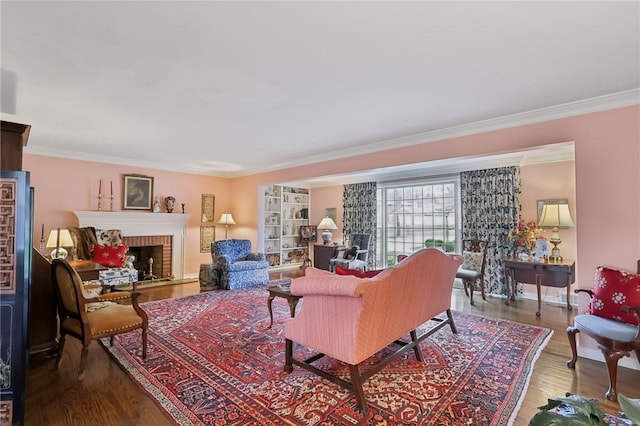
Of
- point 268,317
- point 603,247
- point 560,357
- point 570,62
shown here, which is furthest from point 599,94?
point 268,317

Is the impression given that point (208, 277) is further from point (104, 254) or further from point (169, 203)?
point (169, 203)

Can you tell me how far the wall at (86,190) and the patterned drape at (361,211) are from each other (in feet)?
11.6

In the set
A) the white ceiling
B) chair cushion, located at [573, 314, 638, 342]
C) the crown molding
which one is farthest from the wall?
chair cushion, located at [573, 314, 638, 342]

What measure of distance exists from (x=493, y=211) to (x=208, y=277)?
17.5 ft

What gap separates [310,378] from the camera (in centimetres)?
254

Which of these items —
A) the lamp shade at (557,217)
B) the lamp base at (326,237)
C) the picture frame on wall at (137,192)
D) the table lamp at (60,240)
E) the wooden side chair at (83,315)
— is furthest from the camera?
the lamp base at (326,237)

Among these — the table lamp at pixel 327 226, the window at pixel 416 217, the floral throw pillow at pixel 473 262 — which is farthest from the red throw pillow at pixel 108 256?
the floral throw pillow at pixel 473 262

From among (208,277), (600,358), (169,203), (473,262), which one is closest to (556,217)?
(473,262)

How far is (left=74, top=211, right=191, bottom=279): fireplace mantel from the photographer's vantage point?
18.3 feet

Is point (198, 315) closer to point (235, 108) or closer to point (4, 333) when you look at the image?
point (4, 333)

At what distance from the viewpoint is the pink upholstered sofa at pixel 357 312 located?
2.10 metres

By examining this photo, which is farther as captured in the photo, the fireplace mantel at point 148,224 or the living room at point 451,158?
the fireplace mantel at point 148,224

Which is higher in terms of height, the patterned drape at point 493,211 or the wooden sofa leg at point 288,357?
the patterned drape at point 493,211

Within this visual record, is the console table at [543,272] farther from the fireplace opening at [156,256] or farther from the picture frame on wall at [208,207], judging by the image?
the fireplace opening at [156,256]
